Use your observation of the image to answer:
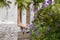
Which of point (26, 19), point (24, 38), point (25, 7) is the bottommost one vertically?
point (24, 38)

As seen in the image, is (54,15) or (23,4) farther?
(54,15)

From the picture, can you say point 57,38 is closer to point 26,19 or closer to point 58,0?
point 58,0

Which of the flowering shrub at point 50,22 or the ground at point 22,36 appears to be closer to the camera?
the flowering shrub at point 50,22

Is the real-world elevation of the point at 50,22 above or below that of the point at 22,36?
above

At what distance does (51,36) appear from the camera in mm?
1522

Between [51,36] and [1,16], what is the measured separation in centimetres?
240

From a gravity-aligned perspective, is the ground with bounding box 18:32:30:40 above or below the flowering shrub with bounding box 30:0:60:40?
below

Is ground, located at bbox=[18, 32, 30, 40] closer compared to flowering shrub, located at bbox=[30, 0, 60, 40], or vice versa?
flowering shrub, located at bbox=[30, 0, 60, 40]

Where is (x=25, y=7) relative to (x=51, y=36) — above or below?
above

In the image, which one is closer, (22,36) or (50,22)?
(50,22)

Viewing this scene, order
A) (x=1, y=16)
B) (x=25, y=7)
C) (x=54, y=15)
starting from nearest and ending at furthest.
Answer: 1. (x=25, y=7)
2. (x=54, y=15)
3. (x=1, y=16)

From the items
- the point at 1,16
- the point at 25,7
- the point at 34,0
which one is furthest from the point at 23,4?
the point at 1,16

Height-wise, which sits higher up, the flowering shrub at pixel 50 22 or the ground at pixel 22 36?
the flowering shrub at pixel 50 22

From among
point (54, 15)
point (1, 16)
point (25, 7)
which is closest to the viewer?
point (25, 7)
